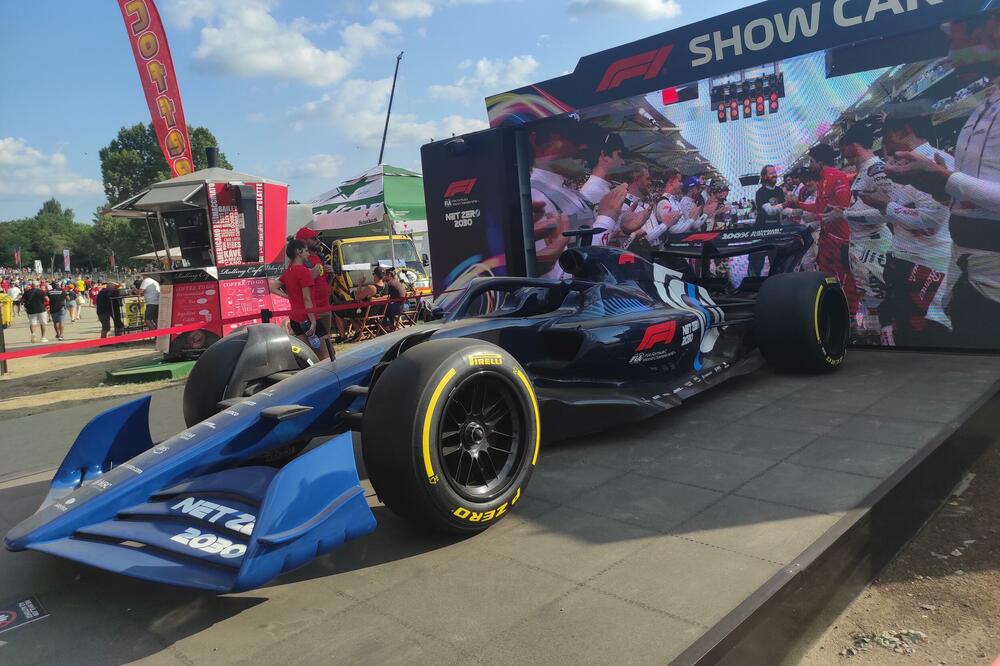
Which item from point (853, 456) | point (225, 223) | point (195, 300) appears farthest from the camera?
point (225, 223)

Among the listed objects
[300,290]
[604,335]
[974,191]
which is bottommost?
[604,335]

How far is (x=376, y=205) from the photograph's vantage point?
19391 millimetres

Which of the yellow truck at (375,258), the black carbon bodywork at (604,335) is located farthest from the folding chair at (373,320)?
the black carbon bodywork at (604,335)

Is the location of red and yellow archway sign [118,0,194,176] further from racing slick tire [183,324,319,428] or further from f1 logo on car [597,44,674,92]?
A: racing slick tire [183,324,319,428]

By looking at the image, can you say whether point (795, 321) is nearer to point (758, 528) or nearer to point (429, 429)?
point (758, 528)

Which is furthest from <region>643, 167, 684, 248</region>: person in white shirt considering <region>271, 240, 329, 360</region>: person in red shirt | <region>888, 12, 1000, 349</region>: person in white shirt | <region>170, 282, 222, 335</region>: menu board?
<region>170, 282, 222, 335</region>: menu board

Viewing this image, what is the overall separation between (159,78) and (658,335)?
14105mm

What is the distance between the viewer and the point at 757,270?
8266 mm

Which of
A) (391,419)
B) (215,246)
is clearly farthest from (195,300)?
(391,419)

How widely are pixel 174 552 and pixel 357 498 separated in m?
0.68

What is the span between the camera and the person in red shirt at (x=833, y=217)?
7.55 meters

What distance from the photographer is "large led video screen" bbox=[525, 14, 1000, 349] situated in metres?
6.75

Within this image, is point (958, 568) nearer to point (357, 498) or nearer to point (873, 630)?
point (873, 630)

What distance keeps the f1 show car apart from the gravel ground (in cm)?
152
